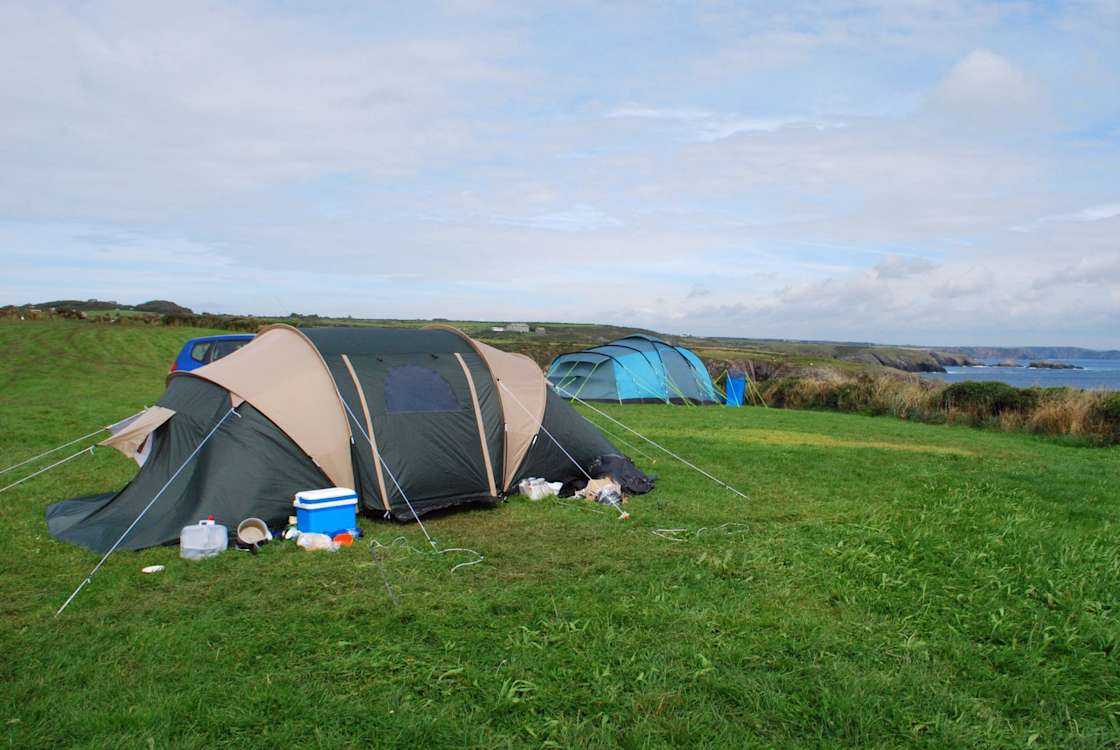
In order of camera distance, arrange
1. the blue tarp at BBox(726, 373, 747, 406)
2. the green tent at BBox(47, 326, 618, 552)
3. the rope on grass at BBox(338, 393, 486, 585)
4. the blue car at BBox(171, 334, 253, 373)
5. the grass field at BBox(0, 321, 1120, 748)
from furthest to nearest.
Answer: the blue tarp at BBox(726, 373, 747, 406), the blue car at BBox(171, 334, 253, 373), the green tent at BBox(47, 326, 618, 552), the rope on grass at BBox(338, 393, 486, 585), the grass field at BBox(0, 321, 1120, 748)

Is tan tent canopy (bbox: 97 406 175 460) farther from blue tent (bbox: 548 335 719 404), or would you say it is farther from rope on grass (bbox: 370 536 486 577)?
blue tent (bbox: 548 335 719 404)

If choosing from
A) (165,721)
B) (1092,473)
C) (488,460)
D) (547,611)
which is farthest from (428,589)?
(1092,473)

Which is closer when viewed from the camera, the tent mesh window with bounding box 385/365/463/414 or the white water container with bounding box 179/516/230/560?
the white water container with bounding box 179/516/230/560

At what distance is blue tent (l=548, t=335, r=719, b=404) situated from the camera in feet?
72.2

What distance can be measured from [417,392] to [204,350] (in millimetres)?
7415

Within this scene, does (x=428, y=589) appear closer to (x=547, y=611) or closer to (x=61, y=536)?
(x=547, y=611)

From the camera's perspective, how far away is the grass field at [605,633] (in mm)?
3926

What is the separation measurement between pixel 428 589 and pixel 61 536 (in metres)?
3.85

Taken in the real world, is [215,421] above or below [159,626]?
above

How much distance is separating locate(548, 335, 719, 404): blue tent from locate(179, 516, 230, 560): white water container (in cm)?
1512

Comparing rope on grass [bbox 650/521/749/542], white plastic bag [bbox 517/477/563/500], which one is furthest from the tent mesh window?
rope on grass [bbox 650/521/749/542]

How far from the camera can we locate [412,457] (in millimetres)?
8281

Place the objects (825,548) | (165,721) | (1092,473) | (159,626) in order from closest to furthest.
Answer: (165,721), (159,626), (825,548), (1092,473)

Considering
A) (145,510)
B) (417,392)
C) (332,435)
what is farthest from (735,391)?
(145,510)
